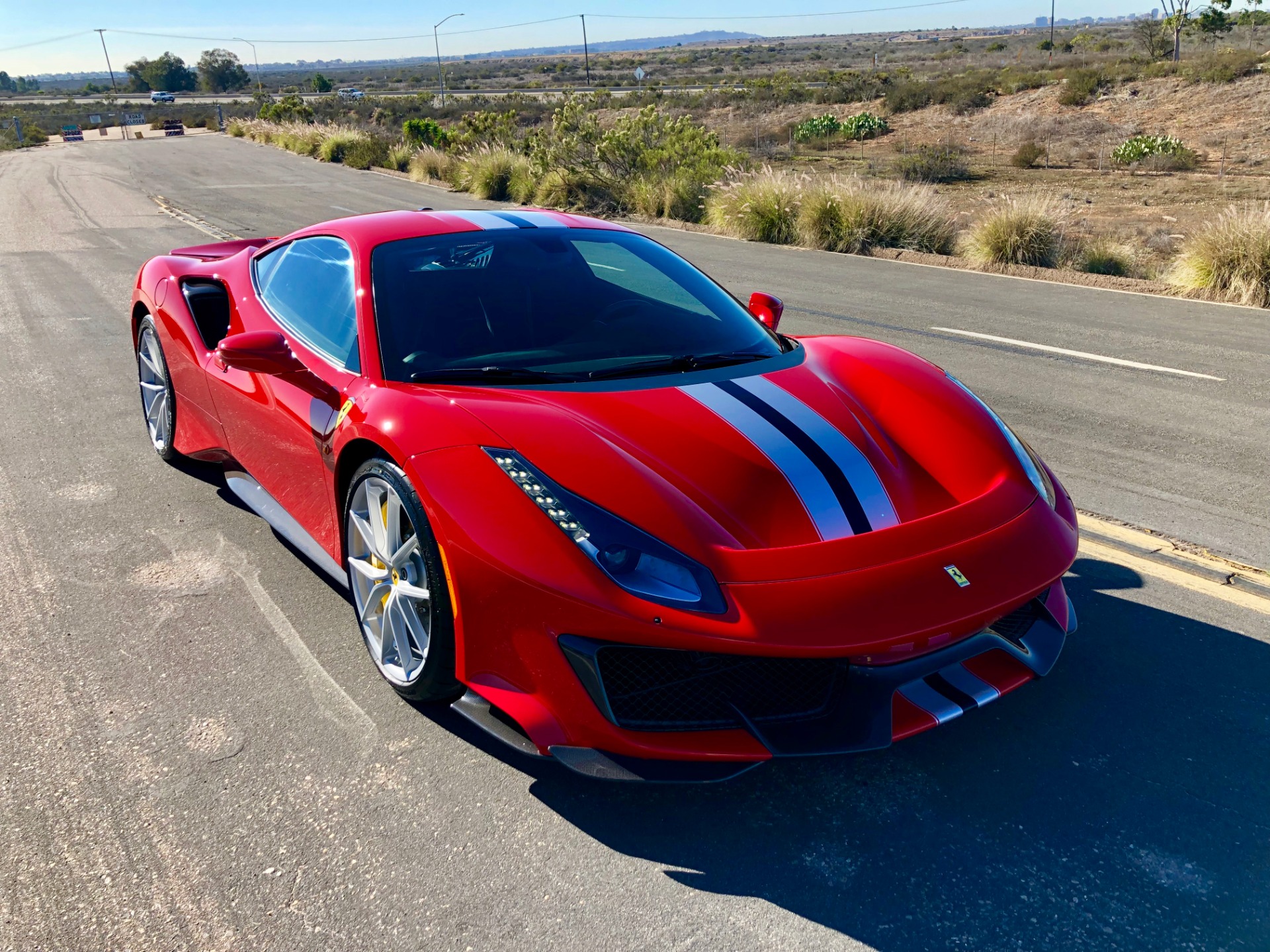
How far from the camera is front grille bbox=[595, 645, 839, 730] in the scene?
2.47 metres

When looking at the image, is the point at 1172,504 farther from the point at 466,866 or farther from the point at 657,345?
the point at 466,866

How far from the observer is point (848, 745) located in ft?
7.93

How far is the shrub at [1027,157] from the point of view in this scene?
26.4 metres

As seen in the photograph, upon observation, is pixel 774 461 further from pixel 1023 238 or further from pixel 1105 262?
pixel 1105 262

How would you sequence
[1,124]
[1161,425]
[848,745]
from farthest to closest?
1. [1,124]
2. [1161,425]
3. [848,745]

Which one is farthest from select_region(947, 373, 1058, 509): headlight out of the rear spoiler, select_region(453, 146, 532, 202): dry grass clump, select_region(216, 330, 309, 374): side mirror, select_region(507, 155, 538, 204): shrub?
select_region(453, 146, 532, 202): dry grass clump

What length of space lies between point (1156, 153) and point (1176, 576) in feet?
83.2

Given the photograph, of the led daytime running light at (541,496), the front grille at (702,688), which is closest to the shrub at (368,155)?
the led daytime running light at (541,496)

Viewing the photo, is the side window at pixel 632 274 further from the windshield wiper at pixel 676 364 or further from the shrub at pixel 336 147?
the shrub at pixel 336 147

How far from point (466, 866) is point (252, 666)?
1.31 metres

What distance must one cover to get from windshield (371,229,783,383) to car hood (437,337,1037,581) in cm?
20

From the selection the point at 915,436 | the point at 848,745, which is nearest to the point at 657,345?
the point at 915,436

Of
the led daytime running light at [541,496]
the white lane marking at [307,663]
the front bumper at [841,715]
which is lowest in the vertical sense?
the white lane marking at [307,663]

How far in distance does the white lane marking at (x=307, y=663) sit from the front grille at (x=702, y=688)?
0.91 meters
